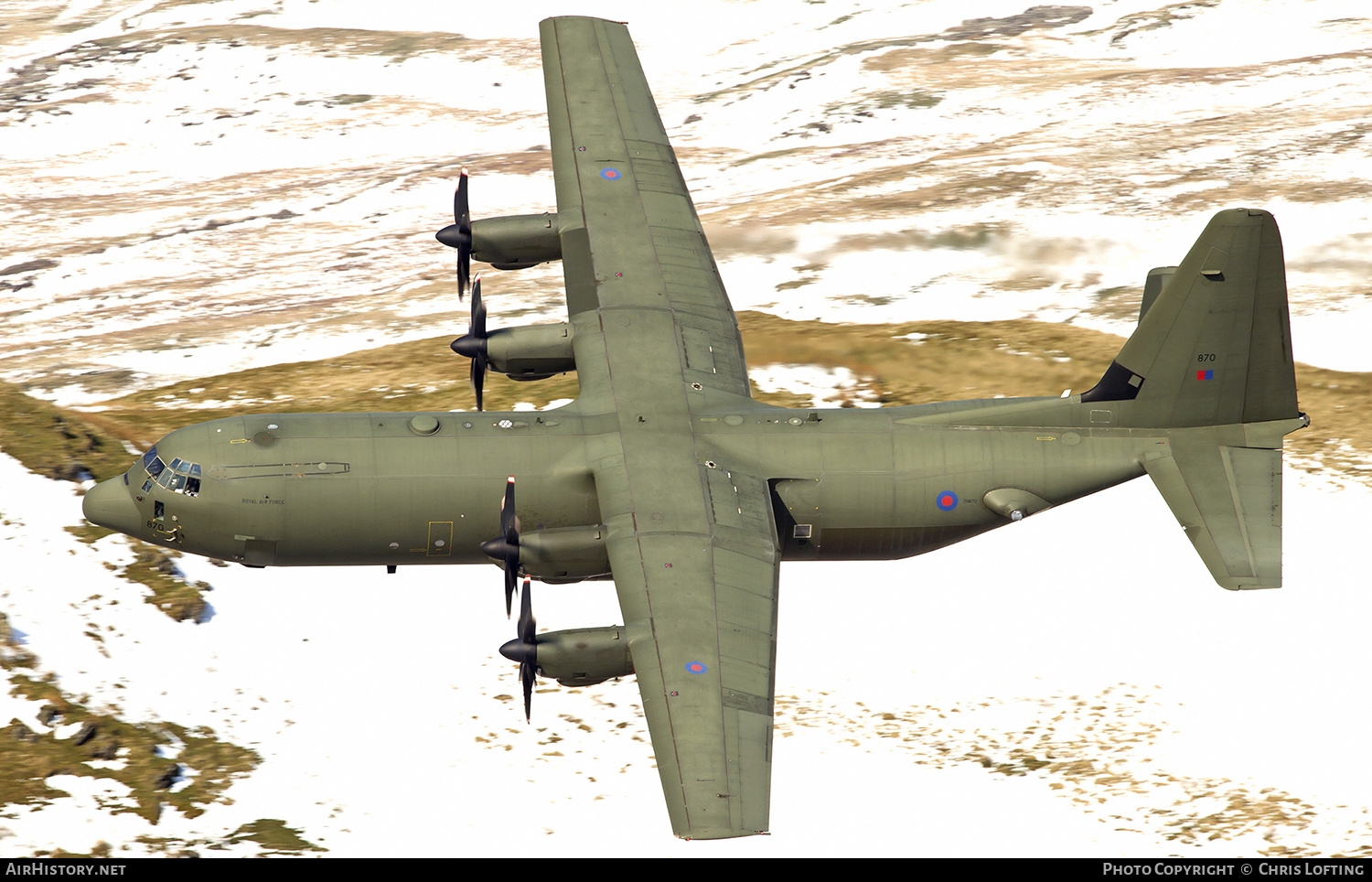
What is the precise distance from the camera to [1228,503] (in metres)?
34.3

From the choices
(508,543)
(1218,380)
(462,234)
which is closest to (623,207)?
(462,234)

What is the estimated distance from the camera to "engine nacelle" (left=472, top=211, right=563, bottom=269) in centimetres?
3984

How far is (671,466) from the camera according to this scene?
111ft

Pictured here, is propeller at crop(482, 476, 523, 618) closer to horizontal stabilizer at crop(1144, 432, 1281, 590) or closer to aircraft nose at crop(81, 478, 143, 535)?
aircraft nose at crop(81, 478, 143, 535)

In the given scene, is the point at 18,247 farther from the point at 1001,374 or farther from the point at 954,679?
the point at 954,679

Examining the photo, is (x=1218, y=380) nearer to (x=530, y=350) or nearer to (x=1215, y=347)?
(x=1215, y=347)

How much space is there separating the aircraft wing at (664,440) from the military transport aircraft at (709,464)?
0.33 feet

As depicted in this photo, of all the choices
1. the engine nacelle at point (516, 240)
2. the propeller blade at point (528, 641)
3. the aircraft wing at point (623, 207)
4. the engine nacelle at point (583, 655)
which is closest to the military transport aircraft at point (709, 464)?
the aircraft wing at point (623, 207)

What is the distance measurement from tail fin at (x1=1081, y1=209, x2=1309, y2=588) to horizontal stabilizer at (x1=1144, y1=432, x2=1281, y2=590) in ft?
0.11

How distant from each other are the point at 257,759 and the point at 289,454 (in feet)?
27.5

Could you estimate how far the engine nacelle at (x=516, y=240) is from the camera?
3984 centimetres

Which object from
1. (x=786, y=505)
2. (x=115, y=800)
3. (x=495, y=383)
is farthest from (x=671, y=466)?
(x=495, y=383)

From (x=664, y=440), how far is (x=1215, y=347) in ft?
47.3

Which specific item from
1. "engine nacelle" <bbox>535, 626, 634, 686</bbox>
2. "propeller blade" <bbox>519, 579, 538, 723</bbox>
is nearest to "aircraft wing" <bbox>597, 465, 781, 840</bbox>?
"engine nacelle" <bbox>535, 626, 634, 686</bbox>
